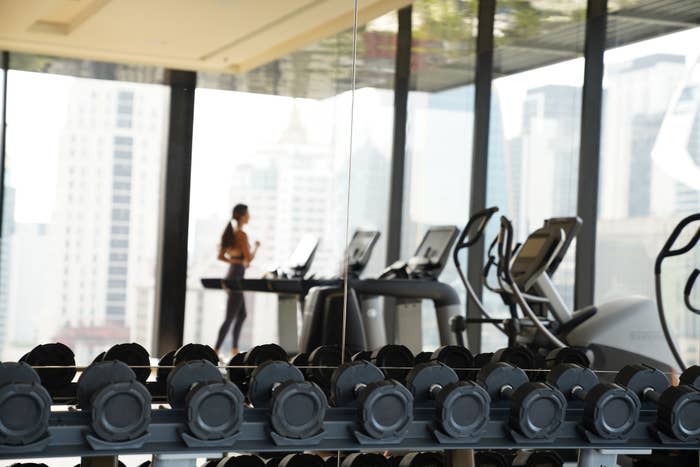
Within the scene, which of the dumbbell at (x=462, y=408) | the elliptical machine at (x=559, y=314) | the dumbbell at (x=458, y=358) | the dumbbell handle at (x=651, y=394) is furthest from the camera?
the elliptical machine at (x=559, y=314)

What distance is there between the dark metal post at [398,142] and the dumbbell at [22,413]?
1547 mm

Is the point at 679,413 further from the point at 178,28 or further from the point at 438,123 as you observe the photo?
the point at 178,28

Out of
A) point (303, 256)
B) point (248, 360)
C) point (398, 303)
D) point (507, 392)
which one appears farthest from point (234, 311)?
point (507, 392)

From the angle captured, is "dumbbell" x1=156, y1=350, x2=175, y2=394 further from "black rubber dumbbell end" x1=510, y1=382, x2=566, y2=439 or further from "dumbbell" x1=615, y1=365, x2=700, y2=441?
"dumbbell" x1=615, y1=365, x2=700, y2=441

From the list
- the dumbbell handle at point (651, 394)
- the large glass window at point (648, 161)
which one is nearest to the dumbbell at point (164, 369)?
the dumbbell handle at point (651, 394)

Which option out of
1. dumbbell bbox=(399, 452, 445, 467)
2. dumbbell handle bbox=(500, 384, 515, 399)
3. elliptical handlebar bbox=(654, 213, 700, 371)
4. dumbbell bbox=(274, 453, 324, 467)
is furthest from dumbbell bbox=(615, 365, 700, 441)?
elliptical handlebar bbox=(654, 213, 700, 371)

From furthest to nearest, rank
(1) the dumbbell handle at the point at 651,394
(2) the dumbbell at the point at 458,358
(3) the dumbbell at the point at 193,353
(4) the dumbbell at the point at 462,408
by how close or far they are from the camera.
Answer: (2) the dumbbell at the point at 458,358 < (3) the dumbbell at the point at 193,353 < (1) the dumbbell handle at the point at 651,394 < (4) the dumbbell at the point at 462,408

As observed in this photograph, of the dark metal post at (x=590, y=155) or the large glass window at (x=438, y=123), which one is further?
the dark metal post at (x=590, y=155)

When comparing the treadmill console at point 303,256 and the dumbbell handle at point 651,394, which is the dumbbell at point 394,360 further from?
the dumbbell handle at point 651,394

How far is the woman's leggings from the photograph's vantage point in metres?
3.29

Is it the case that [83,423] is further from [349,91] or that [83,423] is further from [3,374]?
[349,91]

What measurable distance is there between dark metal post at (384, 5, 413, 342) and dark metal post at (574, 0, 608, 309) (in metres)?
0.97

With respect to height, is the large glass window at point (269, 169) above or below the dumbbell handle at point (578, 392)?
above

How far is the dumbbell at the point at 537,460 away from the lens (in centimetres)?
340
